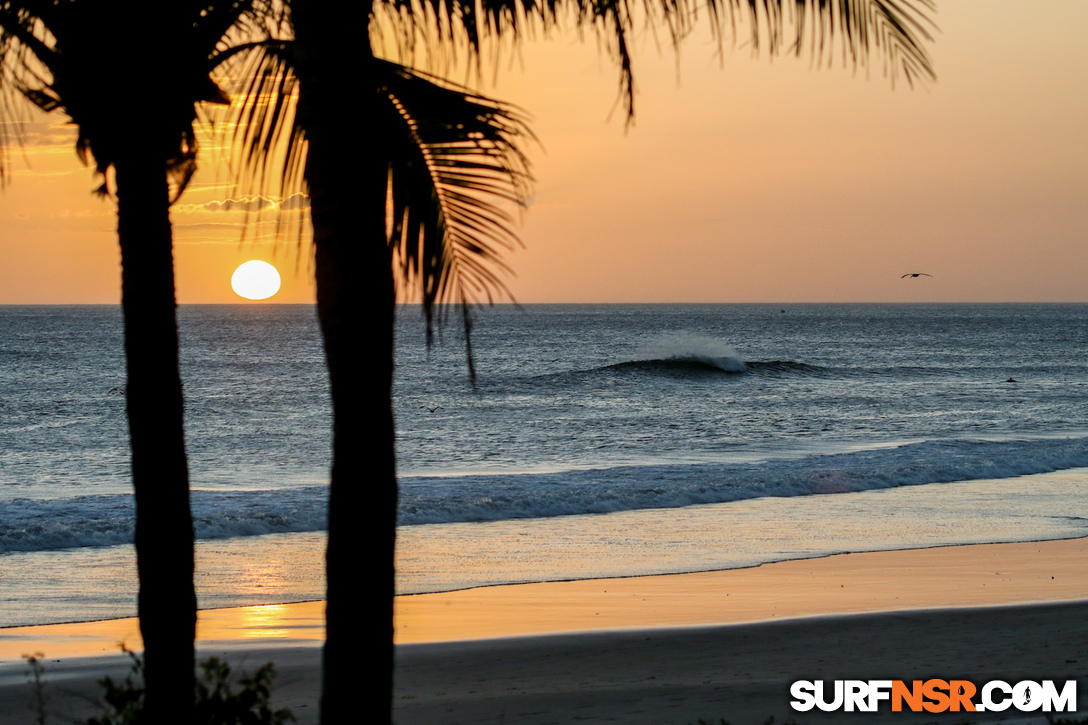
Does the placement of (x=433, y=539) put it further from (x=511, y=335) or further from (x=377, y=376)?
(x=511, y=335)

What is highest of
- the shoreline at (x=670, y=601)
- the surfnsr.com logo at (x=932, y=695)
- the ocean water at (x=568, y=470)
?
the surfnsr.com logo at (x=932, y=695)

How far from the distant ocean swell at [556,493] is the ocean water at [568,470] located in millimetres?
59

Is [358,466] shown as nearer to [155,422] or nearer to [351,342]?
[351,342]

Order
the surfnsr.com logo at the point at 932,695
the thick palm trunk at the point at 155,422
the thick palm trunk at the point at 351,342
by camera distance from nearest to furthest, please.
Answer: the thick palm trunk at the point at 351,342, the thick palm trunk at the point at 155,422, the surfnsr.com logo at the point at 932,695

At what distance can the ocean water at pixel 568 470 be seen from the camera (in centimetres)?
1238

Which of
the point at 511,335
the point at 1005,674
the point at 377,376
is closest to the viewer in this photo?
the point at 377,376

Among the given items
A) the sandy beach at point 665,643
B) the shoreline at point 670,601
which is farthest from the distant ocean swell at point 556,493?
the sandy beach at point 665,643

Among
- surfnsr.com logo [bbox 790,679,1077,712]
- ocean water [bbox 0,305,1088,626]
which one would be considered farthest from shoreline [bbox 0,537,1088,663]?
surfnsr.com logo [bbox 790,679,1077,712]

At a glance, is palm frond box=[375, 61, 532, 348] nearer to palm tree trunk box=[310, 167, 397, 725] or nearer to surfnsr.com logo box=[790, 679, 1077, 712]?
palm tree trunk box=[310, 167, 397, 725]

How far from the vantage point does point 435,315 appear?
3.35 m

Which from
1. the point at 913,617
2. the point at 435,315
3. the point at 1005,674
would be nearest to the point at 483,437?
the point at 913,617

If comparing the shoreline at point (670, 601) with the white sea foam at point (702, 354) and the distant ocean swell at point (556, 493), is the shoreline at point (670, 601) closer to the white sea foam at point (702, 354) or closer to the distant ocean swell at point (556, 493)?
the distant ocean swell at point (556, 493)

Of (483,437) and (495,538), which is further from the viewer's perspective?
(483,437)

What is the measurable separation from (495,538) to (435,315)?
10976mm
